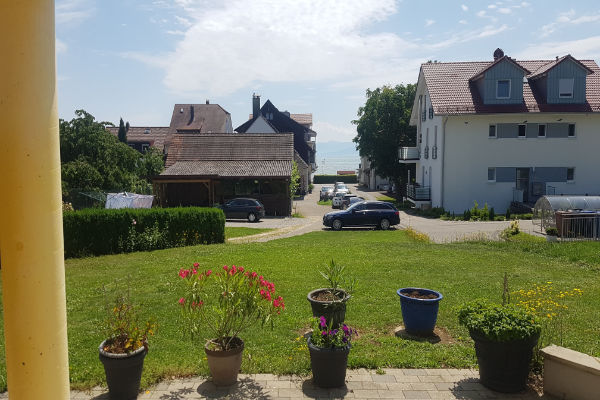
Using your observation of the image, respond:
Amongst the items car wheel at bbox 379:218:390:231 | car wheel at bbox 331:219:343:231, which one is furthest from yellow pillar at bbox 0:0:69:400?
car wheel at bbox 379:218:390:231

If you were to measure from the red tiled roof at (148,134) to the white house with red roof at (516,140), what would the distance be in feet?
134

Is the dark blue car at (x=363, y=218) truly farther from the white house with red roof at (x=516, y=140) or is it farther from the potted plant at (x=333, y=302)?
the potted plant at (x=333, y=302)

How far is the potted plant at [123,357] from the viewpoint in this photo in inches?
195

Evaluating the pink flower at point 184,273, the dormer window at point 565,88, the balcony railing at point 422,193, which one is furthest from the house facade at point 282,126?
the pink flower at point 184,273

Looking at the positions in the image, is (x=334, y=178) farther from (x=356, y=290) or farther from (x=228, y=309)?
(x=228, y=309)

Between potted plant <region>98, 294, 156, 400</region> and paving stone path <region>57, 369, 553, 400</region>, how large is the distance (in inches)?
9.0

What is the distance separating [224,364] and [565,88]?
3510 cm

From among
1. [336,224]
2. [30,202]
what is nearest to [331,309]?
[30,202]

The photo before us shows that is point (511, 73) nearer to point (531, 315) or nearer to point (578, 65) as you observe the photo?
point (578, 65)

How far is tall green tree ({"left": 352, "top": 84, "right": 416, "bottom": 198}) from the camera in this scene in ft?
157

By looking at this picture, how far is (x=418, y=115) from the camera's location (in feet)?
137

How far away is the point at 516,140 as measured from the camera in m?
33.0

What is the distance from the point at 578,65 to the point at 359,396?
35061 millimetres

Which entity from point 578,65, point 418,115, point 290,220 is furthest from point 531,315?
point 418,115
